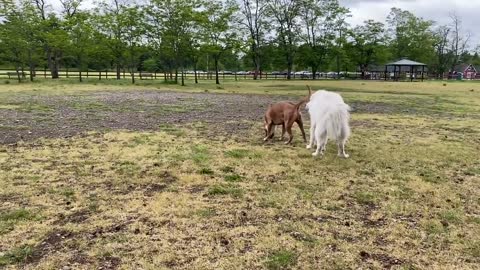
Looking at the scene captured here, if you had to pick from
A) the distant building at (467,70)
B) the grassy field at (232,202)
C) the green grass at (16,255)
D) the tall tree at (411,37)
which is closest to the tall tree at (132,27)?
the grassy field at (232,202)

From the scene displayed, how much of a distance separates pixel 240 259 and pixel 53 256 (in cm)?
157

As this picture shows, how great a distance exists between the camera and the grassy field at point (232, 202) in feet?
10.8

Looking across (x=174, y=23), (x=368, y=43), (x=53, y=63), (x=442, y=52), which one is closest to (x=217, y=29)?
(x=174, y=23)

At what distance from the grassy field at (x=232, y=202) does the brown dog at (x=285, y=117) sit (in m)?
0.38

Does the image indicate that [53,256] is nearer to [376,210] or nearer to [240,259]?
[240,259]

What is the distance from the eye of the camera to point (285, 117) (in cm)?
800

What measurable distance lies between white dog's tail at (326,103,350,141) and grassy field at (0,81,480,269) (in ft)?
1.64

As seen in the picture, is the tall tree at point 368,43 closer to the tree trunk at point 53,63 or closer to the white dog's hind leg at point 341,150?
the tree trunk at point 53,63

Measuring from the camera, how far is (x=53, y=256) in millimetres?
3225

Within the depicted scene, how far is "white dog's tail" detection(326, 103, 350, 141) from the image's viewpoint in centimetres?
655

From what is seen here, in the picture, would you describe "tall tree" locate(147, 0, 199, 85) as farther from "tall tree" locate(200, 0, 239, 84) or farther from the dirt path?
the dirt path

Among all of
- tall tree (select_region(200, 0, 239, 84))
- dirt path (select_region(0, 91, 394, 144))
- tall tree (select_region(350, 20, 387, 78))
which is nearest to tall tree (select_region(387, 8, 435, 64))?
tall tree (select_region(350, 20, 387, 78))

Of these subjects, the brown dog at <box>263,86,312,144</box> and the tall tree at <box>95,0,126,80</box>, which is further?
the tall tree at <box>95,0,126,80</box>

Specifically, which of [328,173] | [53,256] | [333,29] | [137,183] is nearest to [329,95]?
[328,173]
